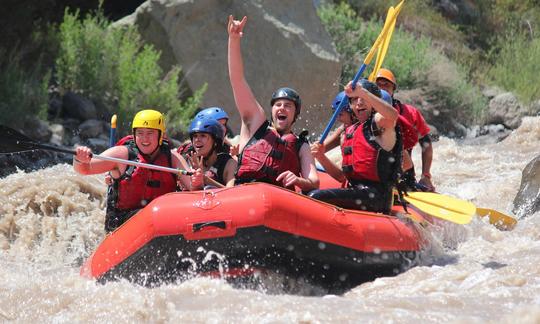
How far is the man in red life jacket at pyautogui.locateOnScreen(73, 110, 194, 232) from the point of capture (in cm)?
678

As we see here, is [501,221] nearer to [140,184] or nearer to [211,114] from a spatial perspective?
[211,114]

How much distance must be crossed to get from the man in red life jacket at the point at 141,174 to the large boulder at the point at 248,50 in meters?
6.47

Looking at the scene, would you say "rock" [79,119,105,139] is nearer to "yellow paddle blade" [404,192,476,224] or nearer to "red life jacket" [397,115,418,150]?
"red life jacket" [397,115,418,150]

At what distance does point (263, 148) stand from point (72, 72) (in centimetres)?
643

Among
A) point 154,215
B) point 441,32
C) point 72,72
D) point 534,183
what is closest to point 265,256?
point 154,215

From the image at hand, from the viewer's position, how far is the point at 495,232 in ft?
25.1

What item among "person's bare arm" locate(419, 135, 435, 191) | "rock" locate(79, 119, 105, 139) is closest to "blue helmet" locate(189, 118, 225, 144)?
"person's bare arm" locate(419, 135, 435, 191)

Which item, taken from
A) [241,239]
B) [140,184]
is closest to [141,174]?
[140,184]

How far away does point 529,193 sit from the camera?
9.11 m

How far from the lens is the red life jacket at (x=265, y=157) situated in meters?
6.45

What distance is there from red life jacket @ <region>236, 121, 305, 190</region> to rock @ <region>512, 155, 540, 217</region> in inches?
121

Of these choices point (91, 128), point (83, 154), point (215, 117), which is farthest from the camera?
point (91, 128)

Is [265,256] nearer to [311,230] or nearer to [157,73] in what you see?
[311,230]

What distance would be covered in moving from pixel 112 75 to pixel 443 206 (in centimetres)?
637
